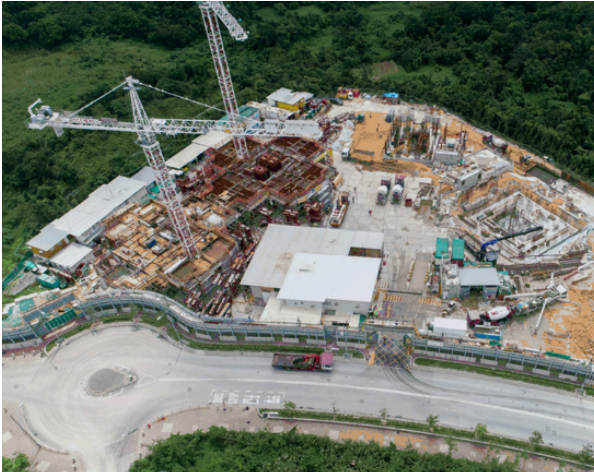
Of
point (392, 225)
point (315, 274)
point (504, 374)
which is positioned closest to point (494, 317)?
point (504, 374)

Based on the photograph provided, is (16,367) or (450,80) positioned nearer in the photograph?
(16,367)

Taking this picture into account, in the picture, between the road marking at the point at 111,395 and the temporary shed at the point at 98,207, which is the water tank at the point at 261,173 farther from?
the road marking at the point at 111,395

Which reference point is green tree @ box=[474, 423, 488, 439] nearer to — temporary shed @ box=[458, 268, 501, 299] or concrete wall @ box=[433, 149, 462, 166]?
temporary shed @ box=[458, 268, 501, 299]

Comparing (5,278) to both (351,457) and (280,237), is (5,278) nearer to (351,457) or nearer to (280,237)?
(280,237)

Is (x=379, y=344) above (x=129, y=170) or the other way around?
the other way around

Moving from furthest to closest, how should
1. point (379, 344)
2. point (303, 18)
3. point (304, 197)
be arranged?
point (303, 18) < point (304, 197) < point (379, 344)

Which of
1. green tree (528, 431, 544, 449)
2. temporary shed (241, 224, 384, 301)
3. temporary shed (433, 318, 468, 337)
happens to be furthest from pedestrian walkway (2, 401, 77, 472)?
green tree (528, 431, 544, 449)

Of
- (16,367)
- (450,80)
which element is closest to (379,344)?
(16,367)
